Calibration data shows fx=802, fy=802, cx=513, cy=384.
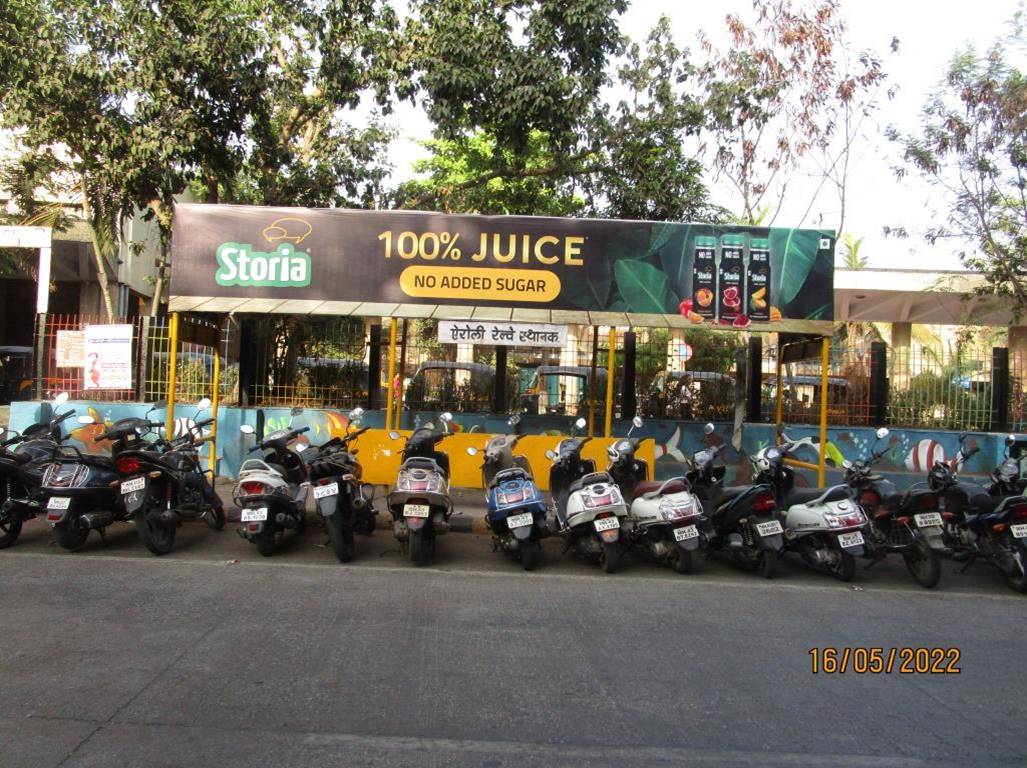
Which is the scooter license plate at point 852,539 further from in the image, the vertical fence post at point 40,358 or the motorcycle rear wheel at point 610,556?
the vertical fence post at point 40,358

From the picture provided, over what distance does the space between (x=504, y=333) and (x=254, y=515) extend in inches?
156

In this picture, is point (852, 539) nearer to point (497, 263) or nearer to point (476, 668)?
point (476, 668)

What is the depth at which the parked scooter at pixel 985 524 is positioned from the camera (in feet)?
22.2

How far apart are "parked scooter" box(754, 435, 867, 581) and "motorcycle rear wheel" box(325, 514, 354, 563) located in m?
3.94

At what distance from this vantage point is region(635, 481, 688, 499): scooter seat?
23.1 ft

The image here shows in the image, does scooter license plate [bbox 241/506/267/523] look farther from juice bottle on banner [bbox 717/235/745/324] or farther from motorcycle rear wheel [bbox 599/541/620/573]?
juice bottle on banner [bbox 717/235/745/324]

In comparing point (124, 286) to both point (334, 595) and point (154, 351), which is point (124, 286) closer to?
point (154, 351)

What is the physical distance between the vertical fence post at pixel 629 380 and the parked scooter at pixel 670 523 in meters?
3.72

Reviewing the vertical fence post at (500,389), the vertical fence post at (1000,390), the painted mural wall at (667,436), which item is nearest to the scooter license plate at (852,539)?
the painted mural wall at (667,436)

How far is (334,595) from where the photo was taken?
6.05 metres

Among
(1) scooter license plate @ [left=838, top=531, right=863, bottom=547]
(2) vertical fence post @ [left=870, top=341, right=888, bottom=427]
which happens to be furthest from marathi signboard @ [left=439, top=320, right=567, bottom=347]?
(2) vertical fence post @ [left=870, top=341, right=888, bottom=427]

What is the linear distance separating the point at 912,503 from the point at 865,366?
4.67 meters

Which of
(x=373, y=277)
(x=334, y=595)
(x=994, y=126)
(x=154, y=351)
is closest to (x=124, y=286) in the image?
(x=154, y=351)

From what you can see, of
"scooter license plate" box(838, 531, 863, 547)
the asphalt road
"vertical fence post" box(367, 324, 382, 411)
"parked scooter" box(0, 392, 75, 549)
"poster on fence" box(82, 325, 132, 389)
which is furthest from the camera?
"vertical fence post" box(367, 324, 382, 411)
